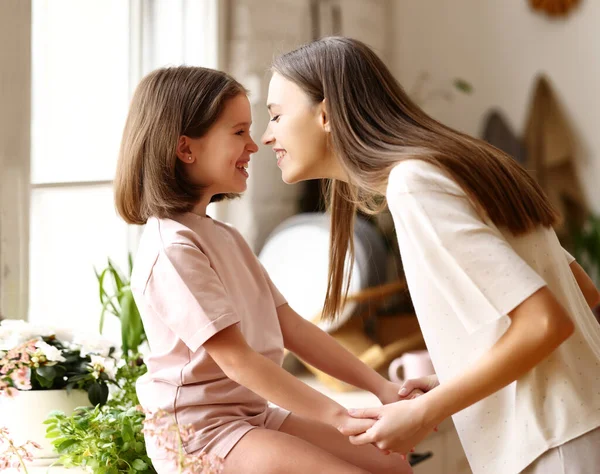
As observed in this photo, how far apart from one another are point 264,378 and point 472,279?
360 mm

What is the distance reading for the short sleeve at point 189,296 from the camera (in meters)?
1.21

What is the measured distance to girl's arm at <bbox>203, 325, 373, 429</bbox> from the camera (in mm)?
1220

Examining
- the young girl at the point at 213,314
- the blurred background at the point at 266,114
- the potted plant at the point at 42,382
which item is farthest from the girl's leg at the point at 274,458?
the blurred background at the point at 266,114

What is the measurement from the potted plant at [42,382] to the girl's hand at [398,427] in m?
0.66

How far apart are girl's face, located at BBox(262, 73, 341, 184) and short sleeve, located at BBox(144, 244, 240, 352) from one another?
0.26m

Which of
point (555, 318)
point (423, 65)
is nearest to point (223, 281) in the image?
point (555, 318)

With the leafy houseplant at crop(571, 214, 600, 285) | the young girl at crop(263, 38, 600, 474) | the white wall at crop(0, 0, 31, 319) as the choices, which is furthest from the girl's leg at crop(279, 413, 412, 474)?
the leafy houseplant at crop(571, 214, 600, 285)

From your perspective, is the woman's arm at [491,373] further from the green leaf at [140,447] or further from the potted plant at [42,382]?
the potted plant at [42,382]

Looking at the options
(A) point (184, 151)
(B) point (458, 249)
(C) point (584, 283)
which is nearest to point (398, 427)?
(B) point (458, 249)

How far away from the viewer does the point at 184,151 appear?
142 centimetres

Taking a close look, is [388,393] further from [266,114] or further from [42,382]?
[266,114]

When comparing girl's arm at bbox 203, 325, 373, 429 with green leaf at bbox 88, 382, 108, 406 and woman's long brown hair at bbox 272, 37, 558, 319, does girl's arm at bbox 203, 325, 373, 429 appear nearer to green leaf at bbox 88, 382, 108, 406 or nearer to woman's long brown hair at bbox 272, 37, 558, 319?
woman's long brown hair at bbox 272, 37, 558, 319

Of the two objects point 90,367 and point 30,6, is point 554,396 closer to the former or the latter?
point 90,367

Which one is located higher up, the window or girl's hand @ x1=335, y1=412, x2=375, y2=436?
the window
